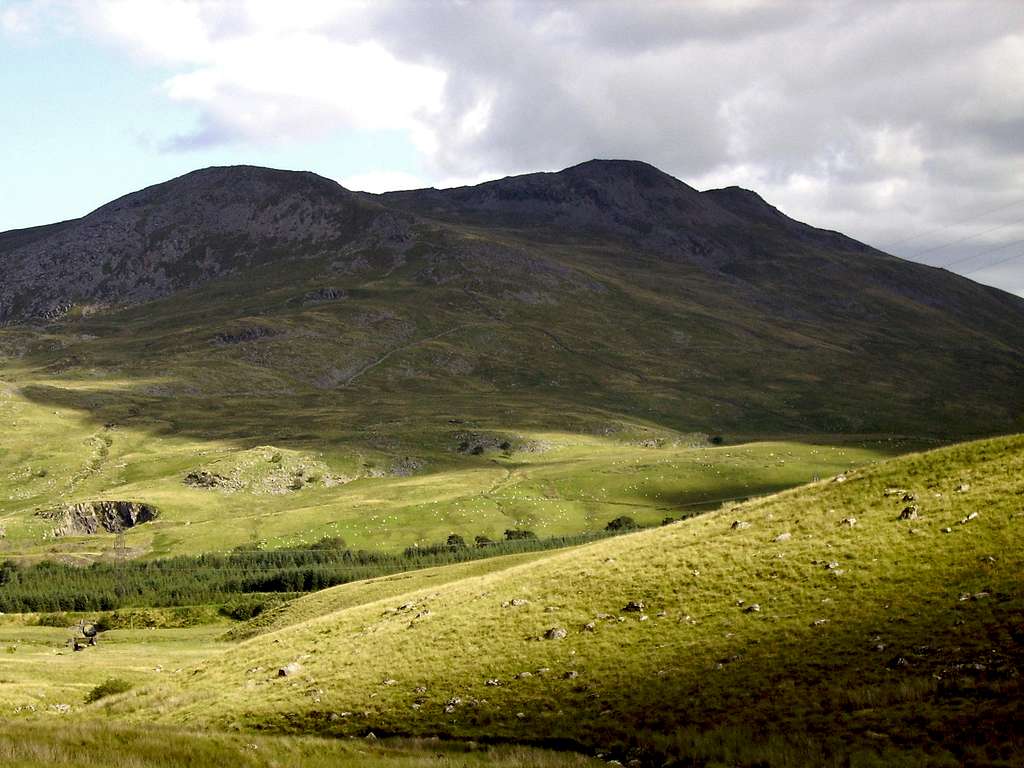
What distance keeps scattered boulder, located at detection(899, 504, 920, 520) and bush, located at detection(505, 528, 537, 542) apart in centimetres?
13608

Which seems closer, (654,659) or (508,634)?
(654,659)

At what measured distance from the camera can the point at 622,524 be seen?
599 ft

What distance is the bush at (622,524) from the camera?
17993cm

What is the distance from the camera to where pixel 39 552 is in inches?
7185

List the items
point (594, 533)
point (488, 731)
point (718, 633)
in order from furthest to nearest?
1. point (594, 533)
2. point (718, 633)
3. point (488, 731)

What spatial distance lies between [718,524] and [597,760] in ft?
96.7

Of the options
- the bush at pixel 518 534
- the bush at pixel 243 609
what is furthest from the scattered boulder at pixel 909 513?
the bush at pixel 518 534

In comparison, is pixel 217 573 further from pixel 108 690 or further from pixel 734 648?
pixel 734 648

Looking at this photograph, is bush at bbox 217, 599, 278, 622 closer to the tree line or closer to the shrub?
the shrub

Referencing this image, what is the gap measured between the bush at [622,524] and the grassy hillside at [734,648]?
124 metres

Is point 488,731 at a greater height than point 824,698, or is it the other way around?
point 824,698

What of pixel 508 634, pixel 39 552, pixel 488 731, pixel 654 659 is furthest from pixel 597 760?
pixel 39 552

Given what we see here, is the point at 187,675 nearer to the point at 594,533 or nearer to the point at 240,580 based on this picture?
the point at 240,580

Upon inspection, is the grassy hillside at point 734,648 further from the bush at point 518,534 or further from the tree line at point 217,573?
the bush at point 518,534
